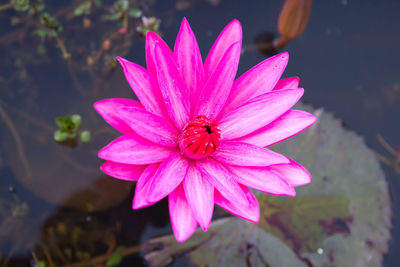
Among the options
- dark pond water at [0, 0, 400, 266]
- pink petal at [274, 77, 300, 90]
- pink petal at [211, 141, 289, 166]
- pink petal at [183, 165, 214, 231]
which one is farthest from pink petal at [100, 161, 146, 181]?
dark pond water at [0, 0, 400, 266]

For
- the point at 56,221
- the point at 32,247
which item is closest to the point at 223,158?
the point at 56,221

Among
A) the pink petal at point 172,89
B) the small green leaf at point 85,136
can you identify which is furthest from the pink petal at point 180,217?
the small green leaf at point 85,136

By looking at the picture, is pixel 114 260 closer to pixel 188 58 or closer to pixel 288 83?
pixel 188 58

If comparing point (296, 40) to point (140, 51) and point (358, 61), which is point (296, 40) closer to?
point (358, 61)

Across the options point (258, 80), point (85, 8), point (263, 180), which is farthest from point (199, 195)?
point (85, 8)

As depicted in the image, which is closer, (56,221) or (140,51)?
(56,221)

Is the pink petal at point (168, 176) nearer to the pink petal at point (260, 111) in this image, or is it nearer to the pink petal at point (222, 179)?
the pink petal at point (222, 179)
